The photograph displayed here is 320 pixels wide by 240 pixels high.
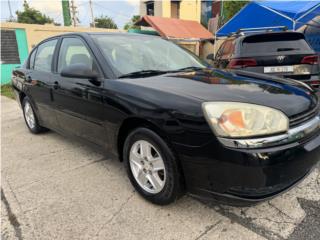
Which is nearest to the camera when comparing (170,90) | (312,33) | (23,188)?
(170,90)

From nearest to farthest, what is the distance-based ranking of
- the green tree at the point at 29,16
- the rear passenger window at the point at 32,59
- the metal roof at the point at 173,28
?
1. the rear passenger window at the point at 32,59
2. the metal roof at the point at 173,28
3. the green tree at the point at 29,16

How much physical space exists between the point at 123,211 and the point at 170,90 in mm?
1138

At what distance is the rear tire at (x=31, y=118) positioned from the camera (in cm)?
470

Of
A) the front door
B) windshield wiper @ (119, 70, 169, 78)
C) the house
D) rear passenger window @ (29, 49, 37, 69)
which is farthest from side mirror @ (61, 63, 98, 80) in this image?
the house

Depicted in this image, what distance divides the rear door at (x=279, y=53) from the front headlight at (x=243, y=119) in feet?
10.2

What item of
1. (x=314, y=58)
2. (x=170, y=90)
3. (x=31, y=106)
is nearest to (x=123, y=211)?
(x=170, y=90)

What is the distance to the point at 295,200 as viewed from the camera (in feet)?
8.18

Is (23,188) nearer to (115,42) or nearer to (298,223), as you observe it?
(115,42)

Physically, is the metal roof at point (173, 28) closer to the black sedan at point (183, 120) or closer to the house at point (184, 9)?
the house at point (184, 9)

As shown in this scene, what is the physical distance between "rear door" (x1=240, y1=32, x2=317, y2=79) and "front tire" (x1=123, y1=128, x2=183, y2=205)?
10.4 feet

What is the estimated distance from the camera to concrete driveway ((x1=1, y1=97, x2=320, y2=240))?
2160 millimetres

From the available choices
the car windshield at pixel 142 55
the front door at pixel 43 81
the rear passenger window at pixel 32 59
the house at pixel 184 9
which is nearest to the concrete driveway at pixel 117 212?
the front door at pixel 43 81

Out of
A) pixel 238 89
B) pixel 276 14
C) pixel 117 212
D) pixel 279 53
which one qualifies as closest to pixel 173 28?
pixel 276 14

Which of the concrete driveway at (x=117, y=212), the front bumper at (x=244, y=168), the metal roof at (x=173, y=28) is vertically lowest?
the concrete driveway at (x=117, y=212)
